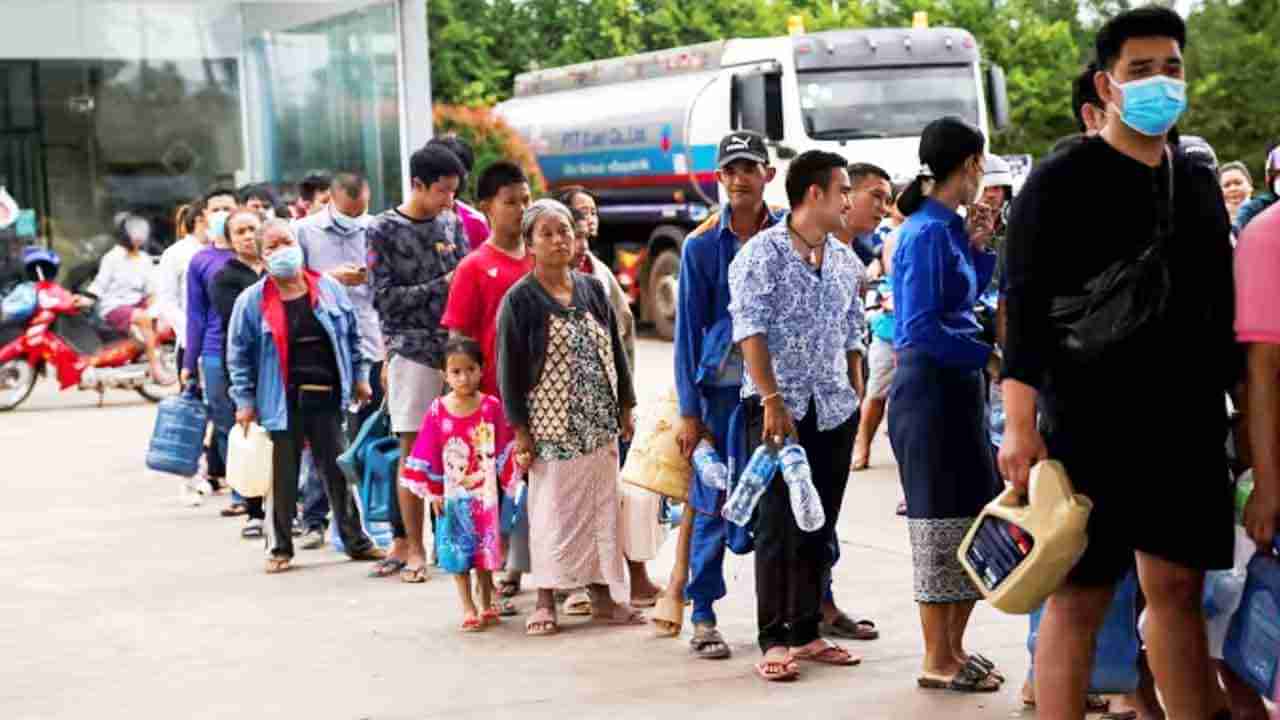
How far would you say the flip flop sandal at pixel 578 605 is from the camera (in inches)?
341

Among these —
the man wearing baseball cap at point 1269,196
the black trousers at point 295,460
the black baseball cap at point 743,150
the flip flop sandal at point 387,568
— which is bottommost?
the flip flop sandal at point 387,568

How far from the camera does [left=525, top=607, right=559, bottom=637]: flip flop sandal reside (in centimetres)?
824

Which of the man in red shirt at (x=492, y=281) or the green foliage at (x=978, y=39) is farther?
the green foliage at (x=978, y=39)

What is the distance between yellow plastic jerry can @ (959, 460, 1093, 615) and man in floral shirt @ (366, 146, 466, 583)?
4692 mm

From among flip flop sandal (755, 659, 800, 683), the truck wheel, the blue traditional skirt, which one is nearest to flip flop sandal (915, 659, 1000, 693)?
the blue traditional skirt

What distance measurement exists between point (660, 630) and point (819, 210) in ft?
6.27

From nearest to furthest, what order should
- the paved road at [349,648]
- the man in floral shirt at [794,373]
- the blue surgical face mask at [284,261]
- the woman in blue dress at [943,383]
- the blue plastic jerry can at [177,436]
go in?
the woman in blue dress at [943,383] < the paved road at [349,648] < the man in floral shirt at [794,373] < the blue surgical face mask at [284,261] < the blue plastic jerry can at [177,436]

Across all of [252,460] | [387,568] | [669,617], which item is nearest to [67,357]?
[252,460]

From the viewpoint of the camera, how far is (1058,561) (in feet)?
16.1

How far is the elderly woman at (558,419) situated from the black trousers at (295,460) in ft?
6.83

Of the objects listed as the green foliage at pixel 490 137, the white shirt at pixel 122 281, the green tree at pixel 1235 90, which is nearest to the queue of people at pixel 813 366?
the white shirt at pixel 122 281

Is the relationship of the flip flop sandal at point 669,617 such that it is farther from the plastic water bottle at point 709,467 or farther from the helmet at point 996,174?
the helmet at point 996,174

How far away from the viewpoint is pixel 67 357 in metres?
19.5

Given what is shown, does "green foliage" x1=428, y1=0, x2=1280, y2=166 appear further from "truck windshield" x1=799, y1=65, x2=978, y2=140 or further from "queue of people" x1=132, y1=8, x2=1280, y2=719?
"queue of people" x1=132, y1=8, x2=1280, y2=719
